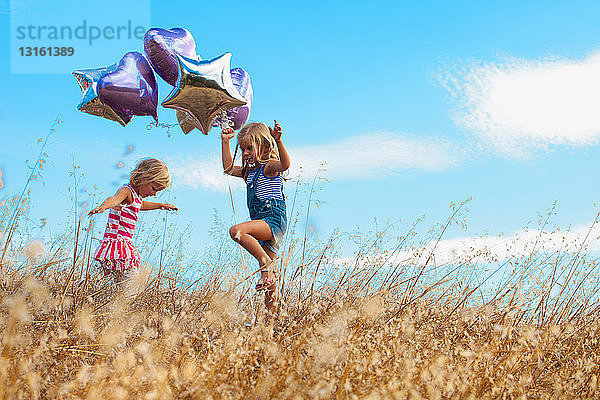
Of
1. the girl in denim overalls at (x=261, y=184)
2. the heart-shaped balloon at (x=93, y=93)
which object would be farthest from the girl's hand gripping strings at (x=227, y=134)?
the heart-shaped balloon at (x=93, y=93)

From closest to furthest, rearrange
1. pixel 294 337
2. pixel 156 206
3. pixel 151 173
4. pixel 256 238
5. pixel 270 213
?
pixel 294 337 < pixel 256 238 < pixel 270 213 < pixel 151 173 < pixel 156 206

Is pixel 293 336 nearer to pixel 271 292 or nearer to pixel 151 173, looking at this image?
pixel 271 292

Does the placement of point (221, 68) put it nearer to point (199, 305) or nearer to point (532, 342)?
point (199, 305)

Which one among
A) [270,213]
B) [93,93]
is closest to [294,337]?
[270,213]

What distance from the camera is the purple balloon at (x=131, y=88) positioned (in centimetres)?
355

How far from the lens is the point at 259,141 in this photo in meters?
3.81

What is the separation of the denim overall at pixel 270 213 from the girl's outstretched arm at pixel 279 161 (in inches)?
3.6

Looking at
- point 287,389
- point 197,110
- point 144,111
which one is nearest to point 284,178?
point 197,110

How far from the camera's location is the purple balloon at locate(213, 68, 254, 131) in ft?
12.5

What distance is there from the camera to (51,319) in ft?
8.39

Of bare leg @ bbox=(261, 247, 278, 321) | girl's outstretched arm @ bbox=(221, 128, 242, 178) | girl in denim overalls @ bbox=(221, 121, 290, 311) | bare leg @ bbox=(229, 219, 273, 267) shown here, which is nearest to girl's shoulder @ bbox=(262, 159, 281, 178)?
girl in denim overalls @ bbox=(221, 121, 290, 311)

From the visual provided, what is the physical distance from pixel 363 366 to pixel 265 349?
0.38m

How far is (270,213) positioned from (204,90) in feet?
3.11

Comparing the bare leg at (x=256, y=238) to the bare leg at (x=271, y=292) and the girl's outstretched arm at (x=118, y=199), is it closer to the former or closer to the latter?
the bare leg at (x=271, y=292)
